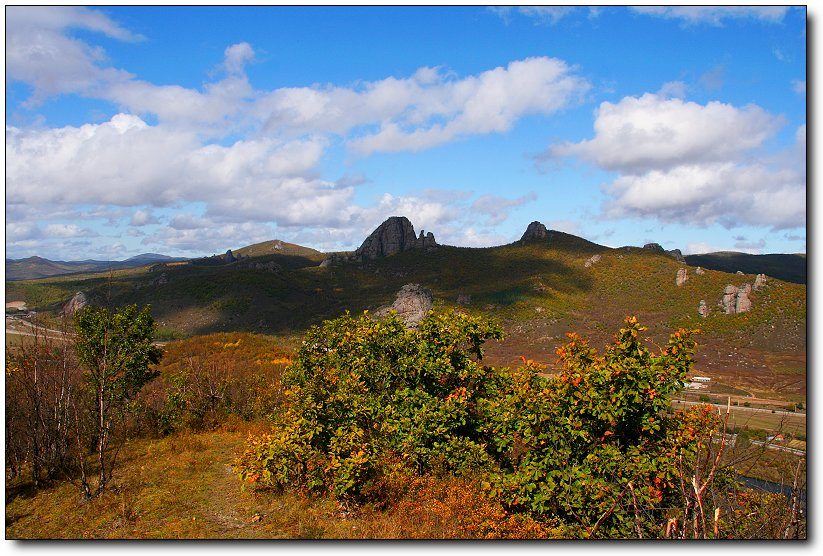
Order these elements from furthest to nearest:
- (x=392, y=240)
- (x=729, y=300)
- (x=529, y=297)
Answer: (x=392, y=240) < (x=529, y=297) < (x=729, y=300)

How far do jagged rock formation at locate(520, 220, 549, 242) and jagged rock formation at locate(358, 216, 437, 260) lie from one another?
27.4 m

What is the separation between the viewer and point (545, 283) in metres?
110

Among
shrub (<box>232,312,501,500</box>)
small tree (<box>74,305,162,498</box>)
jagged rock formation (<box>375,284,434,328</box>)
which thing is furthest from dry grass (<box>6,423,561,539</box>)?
jagged rock formation (<box>375,284,434,328</box>)

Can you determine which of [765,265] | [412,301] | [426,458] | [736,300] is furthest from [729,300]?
[765,265]

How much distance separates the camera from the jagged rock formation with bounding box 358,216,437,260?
149 meters

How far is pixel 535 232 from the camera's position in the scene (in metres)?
139

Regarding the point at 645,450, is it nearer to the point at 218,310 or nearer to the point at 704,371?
the point at 704,371

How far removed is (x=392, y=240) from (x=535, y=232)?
4323cm

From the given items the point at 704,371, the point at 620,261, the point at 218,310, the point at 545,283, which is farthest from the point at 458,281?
the point at 704,371

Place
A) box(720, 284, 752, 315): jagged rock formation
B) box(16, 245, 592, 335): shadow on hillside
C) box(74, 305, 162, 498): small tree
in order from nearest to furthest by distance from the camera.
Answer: box(74, 305, 162, 498): small tree
box(720, 284, 752, 315): jagged rock formation
box(16, 245, 592, 335): shadow on hillside

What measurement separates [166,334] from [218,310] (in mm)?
17114

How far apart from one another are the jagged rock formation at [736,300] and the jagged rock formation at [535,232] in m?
54.2

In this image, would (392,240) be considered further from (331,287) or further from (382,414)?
(382,414)

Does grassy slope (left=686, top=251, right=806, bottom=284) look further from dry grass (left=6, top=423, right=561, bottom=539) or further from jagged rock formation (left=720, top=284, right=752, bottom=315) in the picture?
dry grass (left=6, top=423, right=561, bottom=539)
